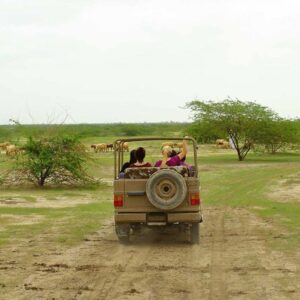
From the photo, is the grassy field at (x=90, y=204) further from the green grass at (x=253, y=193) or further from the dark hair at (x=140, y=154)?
the dark hair at (x=140, y=154)

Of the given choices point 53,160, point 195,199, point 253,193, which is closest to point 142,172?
point 195,199

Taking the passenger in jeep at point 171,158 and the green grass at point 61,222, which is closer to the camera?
the passenger in jeep at point 171,158

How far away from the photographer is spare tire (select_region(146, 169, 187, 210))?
11.0m

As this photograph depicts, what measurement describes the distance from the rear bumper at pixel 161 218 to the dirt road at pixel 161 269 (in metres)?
0.45

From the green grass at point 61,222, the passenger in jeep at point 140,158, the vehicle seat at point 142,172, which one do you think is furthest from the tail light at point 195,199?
the green grass at point 61,222

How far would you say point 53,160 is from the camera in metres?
25.4

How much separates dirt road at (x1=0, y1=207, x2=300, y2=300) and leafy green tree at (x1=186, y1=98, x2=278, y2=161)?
3195 cm

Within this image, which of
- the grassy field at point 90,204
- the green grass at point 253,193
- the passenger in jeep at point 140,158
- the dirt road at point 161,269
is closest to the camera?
the dirt road at point 161,269

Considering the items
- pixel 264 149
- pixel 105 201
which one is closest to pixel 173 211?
pixel 105 201

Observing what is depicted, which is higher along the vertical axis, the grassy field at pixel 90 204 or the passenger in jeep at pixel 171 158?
the passenger in jeep at pixel 171 158

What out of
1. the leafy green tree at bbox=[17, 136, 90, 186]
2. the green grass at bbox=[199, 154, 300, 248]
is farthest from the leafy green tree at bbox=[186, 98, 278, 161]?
the leafy green tree at bbox=[17, 136, 90, 186]

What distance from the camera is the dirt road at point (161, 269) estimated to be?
25.0 ft

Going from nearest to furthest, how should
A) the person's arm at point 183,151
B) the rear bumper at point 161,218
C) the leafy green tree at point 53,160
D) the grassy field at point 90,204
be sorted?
the rear bumper at point 161,218 → the person's arm at point 183,151 → the grassy field at point 90,204 → the leafy green tree at point 53,160

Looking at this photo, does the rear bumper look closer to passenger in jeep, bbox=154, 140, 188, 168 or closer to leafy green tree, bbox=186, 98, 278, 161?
passenger in jeep, bbox=154, 140, 188, 168
